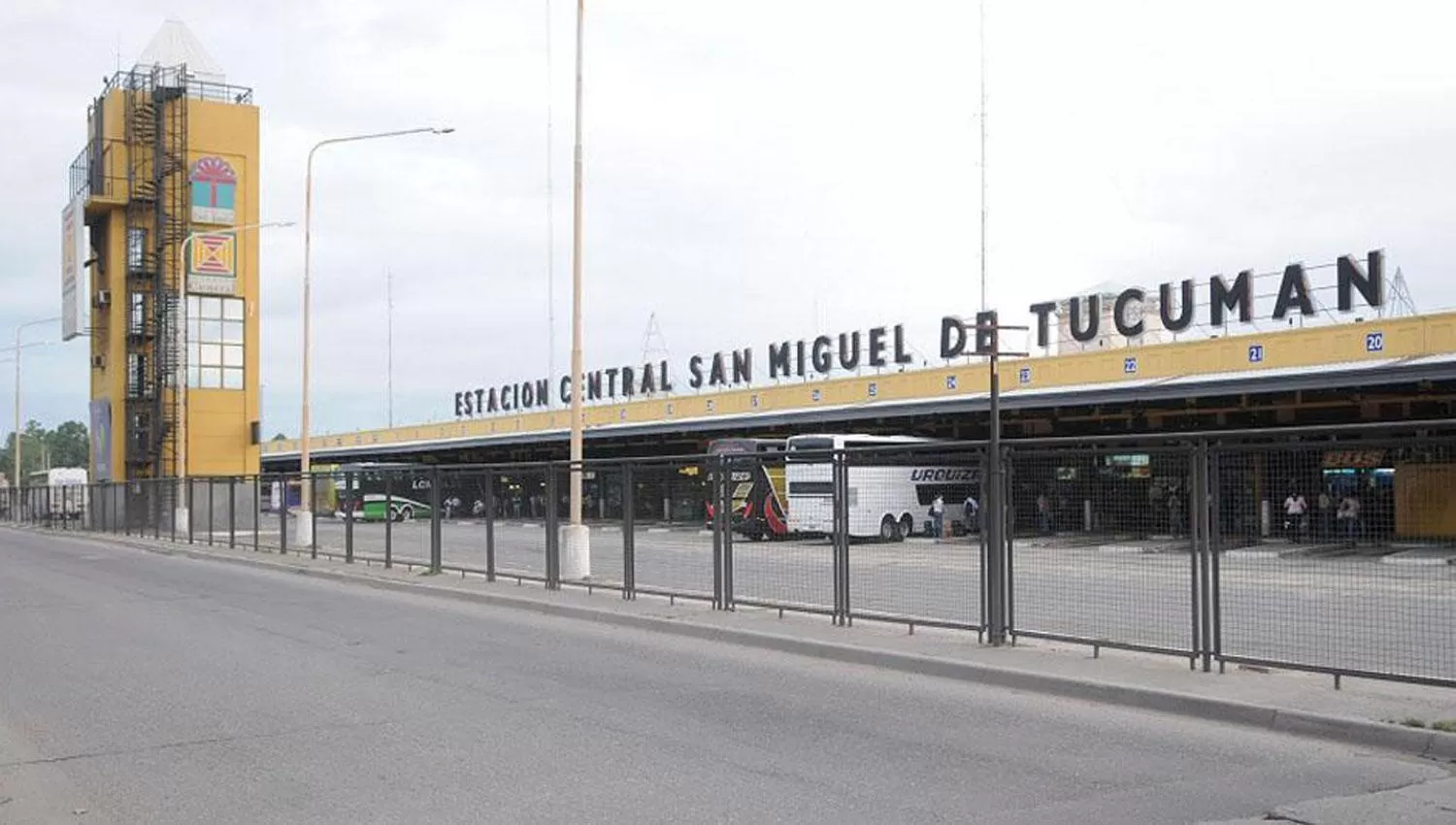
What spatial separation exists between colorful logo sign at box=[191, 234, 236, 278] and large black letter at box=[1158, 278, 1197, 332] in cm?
3748

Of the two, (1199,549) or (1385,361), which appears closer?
(1199,549)

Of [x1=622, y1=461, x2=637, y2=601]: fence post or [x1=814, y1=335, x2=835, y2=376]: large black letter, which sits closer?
[x1=622, y1=461, x2=637, y2=601]: fence post

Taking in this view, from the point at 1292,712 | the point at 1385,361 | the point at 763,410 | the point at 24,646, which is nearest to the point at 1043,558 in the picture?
the point at 1292,712

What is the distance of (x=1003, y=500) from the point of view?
12.7m

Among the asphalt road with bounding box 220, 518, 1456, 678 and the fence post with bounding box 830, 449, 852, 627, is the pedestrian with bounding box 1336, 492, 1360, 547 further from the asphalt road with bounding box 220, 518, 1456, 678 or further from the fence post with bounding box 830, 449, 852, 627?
the fence post with bounding box 830, 449, 852, 627

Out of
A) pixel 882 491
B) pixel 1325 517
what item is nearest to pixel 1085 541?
pixel 1325 517

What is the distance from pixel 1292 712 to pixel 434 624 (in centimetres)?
1047

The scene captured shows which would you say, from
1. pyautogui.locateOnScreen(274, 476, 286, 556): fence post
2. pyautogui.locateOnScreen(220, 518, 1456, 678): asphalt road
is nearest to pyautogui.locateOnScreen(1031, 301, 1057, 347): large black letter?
pyautogui.locateOnScreen(274, 476, 286, 556): fence post

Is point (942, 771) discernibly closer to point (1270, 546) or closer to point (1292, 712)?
point (1292, 712)

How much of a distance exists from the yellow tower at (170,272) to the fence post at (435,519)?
35.2 metres

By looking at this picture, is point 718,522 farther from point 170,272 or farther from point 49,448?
point 49,448

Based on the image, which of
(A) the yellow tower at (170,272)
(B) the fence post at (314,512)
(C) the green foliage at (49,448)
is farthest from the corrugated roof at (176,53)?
(C) the green foliage at (49,448)

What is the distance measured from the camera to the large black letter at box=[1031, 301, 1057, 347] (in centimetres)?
4081

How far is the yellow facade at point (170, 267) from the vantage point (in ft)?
180
